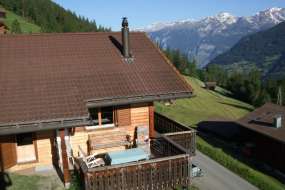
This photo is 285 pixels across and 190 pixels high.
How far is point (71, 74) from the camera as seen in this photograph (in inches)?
→ 702

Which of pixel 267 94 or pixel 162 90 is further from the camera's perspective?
pixel 267 94

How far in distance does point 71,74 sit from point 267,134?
25.4m

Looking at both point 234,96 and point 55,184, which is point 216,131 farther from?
point 234,96

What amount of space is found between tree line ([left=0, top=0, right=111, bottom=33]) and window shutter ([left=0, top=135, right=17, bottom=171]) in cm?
10601

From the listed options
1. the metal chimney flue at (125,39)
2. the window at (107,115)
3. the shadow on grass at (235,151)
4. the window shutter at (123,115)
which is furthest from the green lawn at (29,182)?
the shadow on grass at (235,151)

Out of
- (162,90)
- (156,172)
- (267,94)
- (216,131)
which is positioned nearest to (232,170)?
(162,90)

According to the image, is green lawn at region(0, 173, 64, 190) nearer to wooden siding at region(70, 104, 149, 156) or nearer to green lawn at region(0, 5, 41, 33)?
wooden siding at region(70, 104, 149, 156)

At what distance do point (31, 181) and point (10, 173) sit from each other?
1383mm

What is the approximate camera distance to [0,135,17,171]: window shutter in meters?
16.0

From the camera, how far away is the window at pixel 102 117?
709 inches

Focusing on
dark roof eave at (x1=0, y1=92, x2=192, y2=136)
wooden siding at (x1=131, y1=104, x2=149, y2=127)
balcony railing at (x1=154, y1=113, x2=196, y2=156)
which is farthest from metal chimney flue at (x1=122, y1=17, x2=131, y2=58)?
balcony railing at (x1=154, y1=113, x2=196, y2=156)

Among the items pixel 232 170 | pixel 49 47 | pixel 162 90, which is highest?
pixel 49 47

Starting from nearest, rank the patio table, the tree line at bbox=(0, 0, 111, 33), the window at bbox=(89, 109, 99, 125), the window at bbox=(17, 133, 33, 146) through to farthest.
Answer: the patio table < the window at bbox=(17, 133, 33, 146) < the window at bbox=(89, 109, 99, 125) < the tree line at bbox=(0, 0, 111, 33)

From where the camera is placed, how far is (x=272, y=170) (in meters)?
37.0
